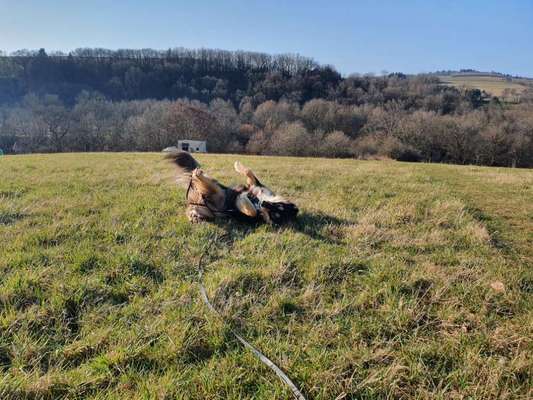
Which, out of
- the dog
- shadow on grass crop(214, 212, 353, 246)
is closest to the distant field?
shadow on grass crop(214, 212, 353, 246)

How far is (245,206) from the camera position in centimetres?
464

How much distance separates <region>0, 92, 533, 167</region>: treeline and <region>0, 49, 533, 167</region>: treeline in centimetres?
15

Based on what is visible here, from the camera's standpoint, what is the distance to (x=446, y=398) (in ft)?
6.09

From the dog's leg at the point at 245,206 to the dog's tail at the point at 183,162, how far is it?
8.68 feet

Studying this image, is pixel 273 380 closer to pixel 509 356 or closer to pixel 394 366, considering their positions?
pixel 394 366

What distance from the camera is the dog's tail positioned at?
23.9 feet

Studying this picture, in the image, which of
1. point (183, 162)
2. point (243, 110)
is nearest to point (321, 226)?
point (183, 162)

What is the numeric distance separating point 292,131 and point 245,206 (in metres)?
37.9

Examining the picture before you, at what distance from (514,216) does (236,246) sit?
4.63 m

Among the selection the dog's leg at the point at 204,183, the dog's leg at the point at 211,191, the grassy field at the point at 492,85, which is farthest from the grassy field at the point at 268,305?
the grassy field at the point at 492,85

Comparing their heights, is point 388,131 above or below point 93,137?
above

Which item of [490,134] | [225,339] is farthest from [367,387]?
[490,134]

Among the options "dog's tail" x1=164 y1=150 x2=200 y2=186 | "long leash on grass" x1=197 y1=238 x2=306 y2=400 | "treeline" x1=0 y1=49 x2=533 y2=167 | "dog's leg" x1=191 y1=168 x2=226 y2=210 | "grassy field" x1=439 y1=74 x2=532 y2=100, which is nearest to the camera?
"long leash on grass" x1=197 y1=238 x2=306 y2=400

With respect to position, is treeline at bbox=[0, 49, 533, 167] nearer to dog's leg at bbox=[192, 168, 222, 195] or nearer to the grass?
the grass
